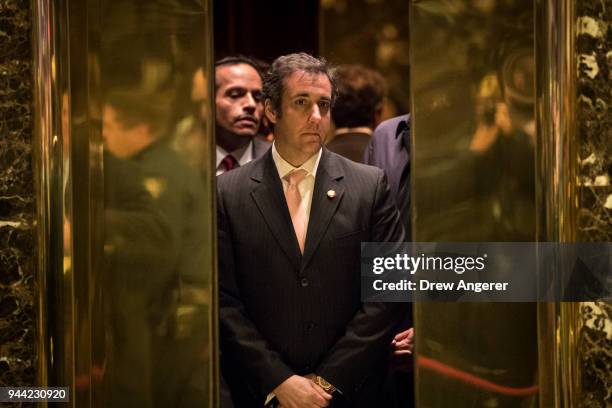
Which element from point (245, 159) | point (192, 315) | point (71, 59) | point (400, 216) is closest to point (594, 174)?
point (400, 216)

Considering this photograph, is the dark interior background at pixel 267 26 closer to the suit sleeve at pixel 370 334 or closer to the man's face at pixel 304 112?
the man's face at pixel 304 112

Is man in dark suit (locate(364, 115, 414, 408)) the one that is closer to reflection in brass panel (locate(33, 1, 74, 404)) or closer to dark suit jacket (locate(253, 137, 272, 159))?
dark suit jacket (locate(253, 137, 272, 159))

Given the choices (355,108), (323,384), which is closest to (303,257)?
(323,384)

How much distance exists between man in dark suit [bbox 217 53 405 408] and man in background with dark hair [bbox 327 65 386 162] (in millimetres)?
44

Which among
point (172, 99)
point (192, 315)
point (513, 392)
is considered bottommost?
point (513, 392)

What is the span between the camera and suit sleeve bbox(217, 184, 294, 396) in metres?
2.80

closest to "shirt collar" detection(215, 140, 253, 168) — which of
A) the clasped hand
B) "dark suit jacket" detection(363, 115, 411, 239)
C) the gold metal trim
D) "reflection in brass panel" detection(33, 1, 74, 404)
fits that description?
"dark suit jacket" detection(363, 115, 411, 239)

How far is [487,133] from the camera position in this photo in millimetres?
2842

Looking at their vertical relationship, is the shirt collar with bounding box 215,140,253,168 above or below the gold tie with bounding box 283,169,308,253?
above

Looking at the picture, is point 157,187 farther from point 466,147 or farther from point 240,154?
point 466,147

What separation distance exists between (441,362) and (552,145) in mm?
770

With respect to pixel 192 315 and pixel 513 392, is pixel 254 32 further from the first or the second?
pixel 513 392

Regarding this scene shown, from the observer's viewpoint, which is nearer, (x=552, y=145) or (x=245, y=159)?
(x=552, y=145)

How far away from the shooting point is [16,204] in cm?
278
